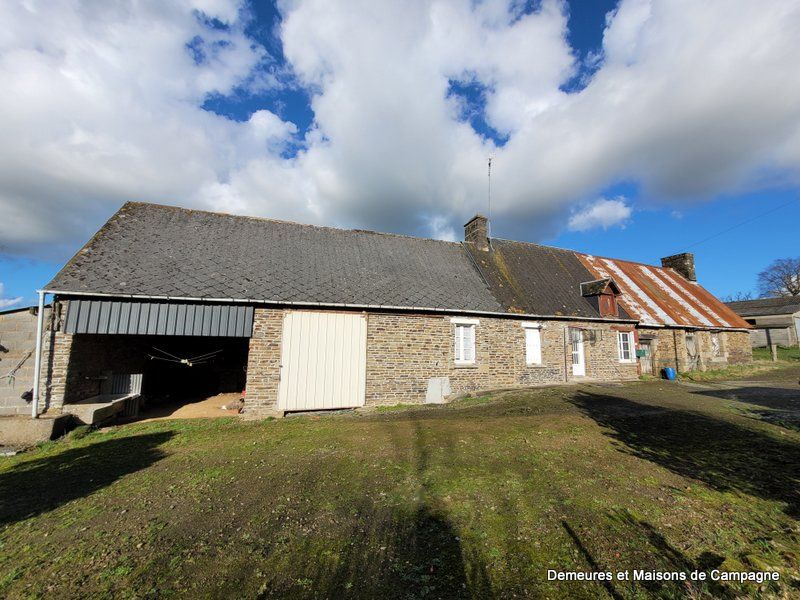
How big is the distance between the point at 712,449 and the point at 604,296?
10.9m

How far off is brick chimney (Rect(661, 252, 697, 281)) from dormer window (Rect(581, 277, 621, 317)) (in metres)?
12.5

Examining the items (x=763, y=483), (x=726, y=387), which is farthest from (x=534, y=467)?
(x=726, y=387)

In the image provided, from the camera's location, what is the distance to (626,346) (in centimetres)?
1633

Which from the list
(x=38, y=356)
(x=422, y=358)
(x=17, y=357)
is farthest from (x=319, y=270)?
(x=17, y=357)

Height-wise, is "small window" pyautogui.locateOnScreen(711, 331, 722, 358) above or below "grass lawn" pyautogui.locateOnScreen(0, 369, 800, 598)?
above

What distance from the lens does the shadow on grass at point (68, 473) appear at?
4.85 metres

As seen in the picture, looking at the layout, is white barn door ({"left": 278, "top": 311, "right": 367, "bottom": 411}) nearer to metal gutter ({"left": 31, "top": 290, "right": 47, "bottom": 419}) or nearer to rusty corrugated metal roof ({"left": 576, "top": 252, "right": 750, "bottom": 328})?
metal gutter ({"left": 31, "top": 290, "right": 47, "bottom": 419})

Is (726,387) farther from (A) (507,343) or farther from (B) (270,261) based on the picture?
(B) (270,261)

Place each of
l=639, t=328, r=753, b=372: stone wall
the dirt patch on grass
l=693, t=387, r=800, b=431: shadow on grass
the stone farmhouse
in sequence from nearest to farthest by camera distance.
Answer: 1. l=693, t=387, r=800, b=431: shadow on grass
2. the stone farmhouse
3. the dirt patch on grass
4. l=639, t=328, r=753, b=372: stone wall

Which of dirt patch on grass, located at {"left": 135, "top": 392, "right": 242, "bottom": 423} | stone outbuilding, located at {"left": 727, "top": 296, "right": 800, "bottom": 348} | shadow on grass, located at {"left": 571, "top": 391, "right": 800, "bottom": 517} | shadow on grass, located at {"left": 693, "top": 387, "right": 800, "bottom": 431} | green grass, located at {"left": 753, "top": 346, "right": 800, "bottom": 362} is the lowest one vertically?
dirt patch on grass, located at {"left": 135, "top": 392, "right": 242, "bottom": 423}

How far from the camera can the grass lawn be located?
3170 millimetres

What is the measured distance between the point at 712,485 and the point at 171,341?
1612cm

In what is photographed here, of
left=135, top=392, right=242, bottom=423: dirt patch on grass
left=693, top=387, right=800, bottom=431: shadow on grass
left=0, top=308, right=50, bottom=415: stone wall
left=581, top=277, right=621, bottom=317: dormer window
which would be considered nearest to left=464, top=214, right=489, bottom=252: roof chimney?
left=581, top=277, right=621, bottom=317: dormer window

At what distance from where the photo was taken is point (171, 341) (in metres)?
14.0
